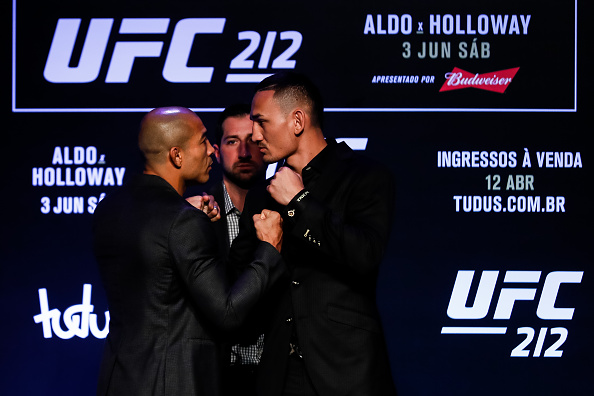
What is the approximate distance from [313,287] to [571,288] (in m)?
2.28

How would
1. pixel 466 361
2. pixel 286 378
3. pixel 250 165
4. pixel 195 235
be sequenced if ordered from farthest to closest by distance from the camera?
1. pixel 466 361
2. pixel 250 165
3. pixel 286 378
4. pixel 195 235

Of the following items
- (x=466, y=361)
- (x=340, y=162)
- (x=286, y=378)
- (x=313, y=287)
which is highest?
(x=340, y=162)

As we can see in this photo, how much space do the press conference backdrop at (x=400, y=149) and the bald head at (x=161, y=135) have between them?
1.75 metres

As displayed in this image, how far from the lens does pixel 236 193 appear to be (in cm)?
310

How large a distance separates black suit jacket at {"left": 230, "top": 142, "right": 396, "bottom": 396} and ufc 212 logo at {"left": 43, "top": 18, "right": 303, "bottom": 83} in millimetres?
1780

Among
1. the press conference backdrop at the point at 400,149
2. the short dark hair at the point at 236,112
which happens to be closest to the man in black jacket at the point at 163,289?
the short dark hair at the point at 236,112

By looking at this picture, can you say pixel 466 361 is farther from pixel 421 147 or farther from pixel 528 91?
pixel 528 91

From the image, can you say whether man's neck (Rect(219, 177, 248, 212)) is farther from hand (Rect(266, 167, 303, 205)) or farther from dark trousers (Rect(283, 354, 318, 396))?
dark trousers (Rect(283, 354, 318, 396))

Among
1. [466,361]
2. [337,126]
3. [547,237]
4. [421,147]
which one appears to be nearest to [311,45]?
[337,126]

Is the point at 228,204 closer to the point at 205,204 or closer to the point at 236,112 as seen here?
the point at 236,112

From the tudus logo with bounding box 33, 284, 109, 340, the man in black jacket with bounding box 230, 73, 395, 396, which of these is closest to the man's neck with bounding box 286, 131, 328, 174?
the man in black jacket with bounding box 230, 73, 395, 396

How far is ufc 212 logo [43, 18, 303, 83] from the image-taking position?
392 cm

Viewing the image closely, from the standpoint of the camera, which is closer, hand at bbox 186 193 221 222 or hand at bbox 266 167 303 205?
hand at bbox 266 167 303 205

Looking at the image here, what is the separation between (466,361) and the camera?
388 cm
